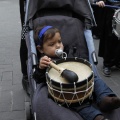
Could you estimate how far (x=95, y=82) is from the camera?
2.72 metres

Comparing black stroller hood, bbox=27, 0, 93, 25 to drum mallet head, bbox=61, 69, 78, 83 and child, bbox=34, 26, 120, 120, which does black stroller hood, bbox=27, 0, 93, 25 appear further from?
drum mallet head, bbox=61, 69, 78, 83

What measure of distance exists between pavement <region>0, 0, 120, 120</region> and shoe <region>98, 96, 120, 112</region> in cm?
126

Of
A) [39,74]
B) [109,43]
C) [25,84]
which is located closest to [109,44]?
[109,43]

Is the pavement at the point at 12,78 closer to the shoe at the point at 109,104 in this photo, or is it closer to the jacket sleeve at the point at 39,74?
the jacket sleeve at the point at 39,74

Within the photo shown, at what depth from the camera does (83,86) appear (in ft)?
7.60

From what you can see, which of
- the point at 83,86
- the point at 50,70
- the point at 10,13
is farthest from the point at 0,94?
the point at 10,13

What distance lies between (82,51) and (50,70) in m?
0.66

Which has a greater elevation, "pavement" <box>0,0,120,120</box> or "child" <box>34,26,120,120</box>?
"child" <box>34,26,120,120</box>

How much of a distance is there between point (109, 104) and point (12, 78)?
7.72ft

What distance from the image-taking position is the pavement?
3.62 metres

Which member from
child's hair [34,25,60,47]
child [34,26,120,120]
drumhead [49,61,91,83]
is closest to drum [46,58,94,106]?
drumhead [49,61,91,83]

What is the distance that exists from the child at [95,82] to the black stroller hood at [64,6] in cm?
31

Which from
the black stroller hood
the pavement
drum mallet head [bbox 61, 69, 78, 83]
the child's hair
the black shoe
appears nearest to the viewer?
drum mallet head [bbox 61, 69, 78, 83]

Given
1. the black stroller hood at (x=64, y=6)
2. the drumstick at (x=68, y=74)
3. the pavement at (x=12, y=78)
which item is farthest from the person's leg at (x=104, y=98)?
the pavement at (x=12, y=78)
